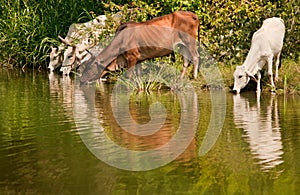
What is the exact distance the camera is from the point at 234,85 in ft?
37.5

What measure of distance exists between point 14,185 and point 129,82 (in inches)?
288

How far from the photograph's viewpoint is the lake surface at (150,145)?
16.8ft

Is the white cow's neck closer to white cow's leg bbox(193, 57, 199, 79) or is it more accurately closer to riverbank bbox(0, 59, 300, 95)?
riverbank bbox(0, 59, 300, 95)

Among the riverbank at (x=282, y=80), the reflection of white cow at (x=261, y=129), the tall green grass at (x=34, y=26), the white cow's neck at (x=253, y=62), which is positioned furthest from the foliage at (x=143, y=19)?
the reflection of white cow at (x=261, y=129)

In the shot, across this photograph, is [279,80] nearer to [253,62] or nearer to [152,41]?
[253,62]

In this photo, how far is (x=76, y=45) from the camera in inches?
651

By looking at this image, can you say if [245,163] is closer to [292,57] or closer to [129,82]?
[129,82]

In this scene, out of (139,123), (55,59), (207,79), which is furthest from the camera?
(55,59)

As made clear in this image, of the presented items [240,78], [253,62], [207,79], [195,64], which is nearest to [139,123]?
[240,78]

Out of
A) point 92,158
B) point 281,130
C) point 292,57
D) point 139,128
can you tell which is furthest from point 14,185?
point 292,57

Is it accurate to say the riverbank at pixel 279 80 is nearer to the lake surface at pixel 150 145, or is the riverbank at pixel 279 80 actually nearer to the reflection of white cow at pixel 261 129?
the lake surface at pixel 150 145

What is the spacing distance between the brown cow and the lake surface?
228cm

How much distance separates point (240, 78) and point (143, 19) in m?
3.87

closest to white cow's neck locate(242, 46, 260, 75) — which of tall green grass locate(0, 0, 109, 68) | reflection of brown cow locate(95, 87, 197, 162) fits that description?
reflection of brown cow locate(95, 87, 197, 162)
